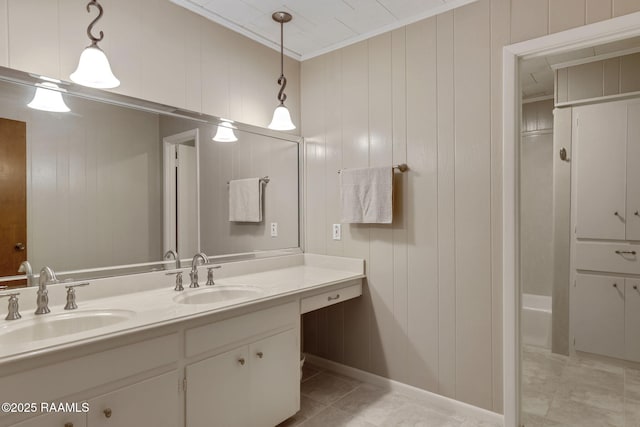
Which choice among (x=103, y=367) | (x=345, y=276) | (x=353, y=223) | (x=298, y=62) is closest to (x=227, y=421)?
(x=103, y=367)

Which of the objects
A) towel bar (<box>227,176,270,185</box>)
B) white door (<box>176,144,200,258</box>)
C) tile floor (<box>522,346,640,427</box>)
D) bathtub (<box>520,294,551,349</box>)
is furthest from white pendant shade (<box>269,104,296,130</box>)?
bathtub (<box>520,294,551,349</box>)

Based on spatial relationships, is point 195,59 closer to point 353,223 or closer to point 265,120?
point 265,120

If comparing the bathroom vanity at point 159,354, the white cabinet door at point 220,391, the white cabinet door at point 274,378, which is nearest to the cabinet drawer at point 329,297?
the bathroom vanity at point 159,354

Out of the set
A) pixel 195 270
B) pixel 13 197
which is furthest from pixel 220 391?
pixel 13 197

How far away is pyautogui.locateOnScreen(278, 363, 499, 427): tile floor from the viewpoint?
6.79ft

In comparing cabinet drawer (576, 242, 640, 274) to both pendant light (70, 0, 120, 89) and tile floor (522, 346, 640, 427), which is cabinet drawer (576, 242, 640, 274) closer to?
tile floor (522, 346, 640, 427)

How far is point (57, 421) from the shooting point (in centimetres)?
120

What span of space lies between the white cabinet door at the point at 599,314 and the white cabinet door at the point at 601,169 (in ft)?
1.22

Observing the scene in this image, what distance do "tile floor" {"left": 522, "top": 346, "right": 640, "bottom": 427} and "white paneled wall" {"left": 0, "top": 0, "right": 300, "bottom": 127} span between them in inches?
101

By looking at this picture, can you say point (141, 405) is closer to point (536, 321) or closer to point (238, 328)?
point (238, 328)

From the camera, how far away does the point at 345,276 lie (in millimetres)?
2432

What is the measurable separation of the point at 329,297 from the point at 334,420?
682 mm

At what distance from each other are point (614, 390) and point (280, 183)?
106 inches

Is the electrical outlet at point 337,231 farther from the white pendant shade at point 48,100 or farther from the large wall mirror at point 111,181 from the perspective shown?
the white pendant shade at point 48,100
